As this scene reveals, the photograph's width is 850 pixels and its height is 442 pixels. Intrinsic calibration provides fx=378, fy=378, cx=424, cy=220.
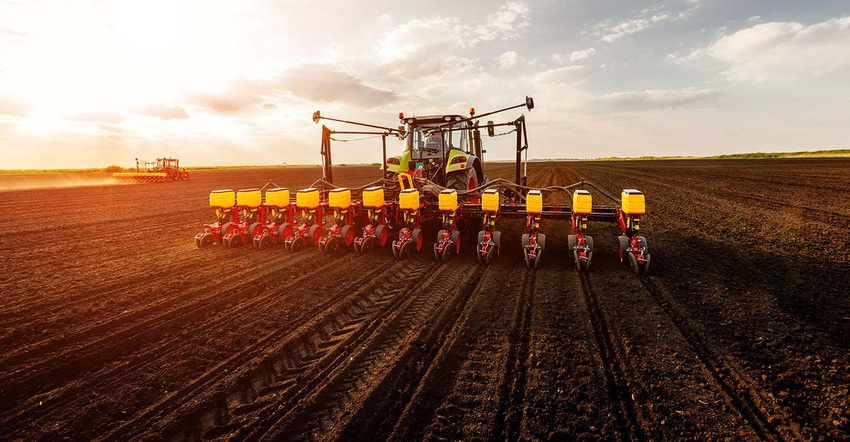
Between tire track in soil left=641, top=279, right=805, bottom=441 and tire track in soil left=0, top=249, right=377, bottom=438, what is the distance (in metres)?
4.11

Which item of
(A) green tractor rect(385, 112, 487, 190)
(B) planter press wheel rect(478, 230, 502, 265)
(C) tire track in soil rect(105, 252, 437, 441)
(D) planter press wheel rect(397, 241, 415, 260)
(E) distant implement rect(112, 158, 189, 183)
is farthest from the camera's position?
(E) distant implement rect(112, 158, 189, 183)

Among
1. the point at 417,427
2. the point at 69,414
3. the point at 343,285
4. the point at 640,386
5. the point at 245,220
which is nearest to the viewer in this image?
the point at 417,427

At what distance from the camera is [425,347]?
12.4 feet

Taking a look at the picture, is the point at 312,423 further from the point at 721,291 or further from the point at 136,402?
the point at 721,291

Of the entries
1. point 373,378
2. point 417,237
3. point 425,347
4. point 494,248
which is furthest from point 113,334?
point 494,248

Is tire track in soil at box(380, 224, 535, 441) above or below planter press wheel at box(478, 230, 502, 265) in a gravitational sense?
below

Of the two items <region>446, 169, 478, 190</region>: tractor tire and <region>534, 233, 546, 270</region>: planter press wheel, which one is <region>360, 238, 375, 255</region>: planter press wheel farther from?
<region>534, 233, 546, 270</region>: planter press wheel

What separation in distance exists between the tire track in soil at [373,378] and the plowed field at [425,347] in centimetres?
2

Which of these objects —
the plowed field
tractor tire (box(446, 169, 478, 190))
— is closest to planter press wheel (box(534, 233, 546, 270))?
the plowed field

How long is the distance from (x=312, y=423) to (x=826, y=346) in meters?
4.89

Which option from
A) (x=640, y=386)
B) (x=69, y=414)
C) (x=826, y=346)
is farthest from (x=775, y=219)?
(x=69, y=414)

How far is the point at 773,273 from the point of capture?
19.7 feet

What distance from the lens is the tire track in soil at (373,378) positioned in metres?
2.67

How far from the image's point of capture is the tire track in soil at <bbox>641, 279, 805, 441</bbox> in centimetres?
259
